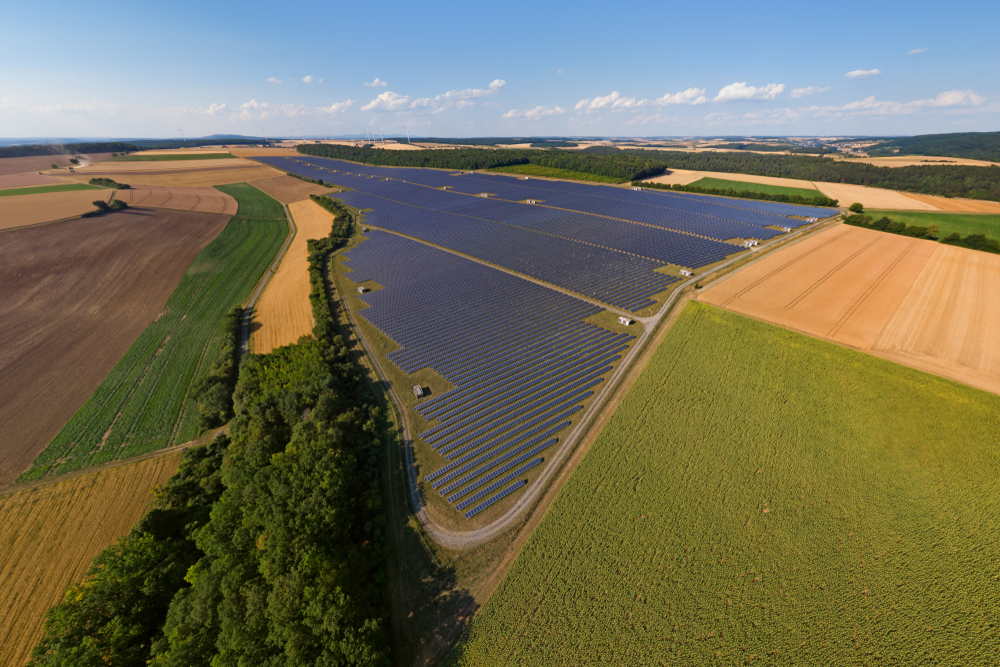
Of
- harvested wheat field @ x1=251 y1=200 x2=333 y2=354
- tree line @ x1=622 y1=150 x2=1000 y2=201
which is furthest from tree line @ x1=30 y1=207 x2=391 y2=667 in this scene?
tree line @ x1=622 y1=150 x2=1000 y2=201

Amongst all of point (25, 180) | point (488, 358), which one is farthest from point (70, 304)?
point (25, 180)

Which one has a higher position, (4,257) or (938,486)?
(4,257)

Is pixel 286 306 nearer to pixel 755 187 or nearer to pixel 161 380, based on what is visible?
pixel 161 380

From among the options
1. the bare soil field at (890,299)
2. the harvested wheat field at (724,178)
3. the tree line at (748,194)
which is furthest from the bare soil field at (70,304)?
the harvested wheat field at (724,178)

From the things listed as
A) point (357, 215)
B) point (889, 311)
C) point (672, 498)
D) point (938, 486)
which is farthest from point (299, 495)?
point (357, 215)

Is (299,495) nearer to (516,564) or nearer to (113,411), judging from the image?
(516,564)

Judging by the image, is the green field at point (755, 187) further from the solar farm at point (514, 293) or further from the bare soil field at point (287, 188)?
the bare soil field at point (287, 188)
